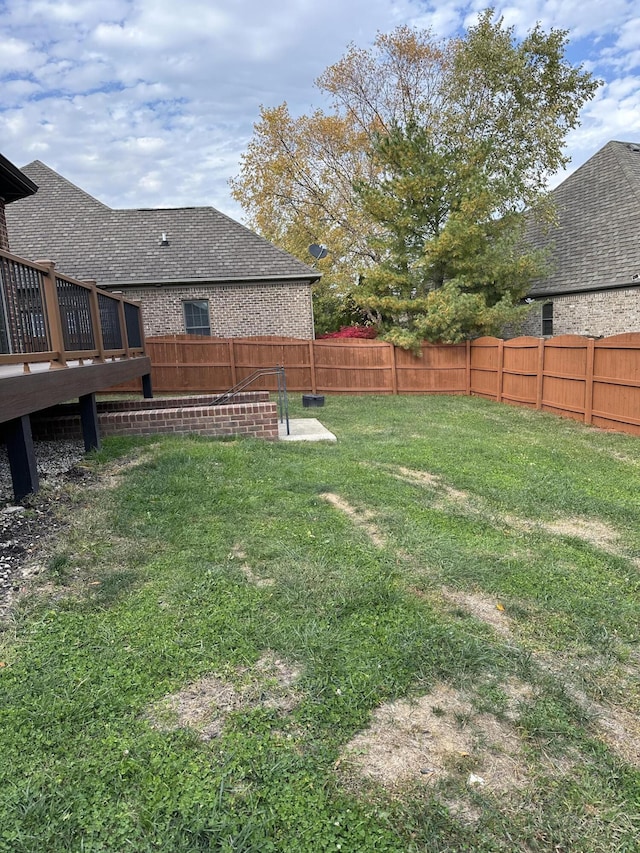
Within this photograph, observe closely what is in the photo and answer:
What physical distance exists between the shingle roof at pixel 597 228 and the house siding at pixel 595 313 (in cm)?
32

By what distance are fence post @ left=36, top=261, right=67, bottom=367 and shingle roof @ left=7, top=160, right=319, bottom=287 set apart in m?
10.6

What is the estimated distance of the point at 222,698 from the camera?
7.68ft

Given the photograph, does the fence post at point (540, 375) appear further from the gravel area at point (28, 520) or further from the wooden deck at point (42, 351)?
the gravel area at point (28, 520)

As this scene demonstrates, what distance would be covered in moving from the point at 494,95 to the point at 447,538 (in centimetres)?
1942

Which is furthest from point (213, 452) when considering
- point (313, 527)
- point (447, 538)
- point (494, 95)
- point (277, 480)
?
point (494, 95)

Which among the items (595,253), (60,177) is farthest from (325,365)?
(60,177)

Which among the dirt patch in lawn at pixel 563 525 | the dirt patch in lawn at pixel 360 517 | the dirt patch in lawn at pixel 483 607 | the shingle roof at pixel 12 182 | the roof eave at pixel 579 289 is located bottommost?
the dirt patch in lawn at pixel 563 525

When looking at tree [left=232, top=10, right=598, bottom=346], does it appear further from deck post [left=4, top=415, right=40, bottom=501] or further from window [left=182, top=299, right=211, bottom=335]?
deck post [left=4, top=415, right=40, bottom=501]

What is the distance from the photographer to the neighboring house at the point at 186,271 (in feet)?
52.2

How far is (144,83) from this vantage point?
12828 millimetres

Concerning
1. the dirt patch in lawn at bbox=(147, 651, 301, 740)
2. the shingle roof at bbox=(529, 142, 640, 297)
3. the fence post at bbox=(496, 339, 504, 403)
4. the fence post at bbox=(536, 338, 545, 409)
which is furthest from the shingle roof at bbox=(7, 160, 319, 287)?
the dirt patch in lawn at bbox=(147, 651, 301, 740)

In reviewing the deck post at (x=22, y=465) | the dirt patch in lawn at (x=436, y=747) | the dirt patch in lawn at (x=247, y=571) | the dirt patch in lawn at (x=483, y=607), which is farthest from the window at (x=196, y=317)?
the dirt patch in lawn at (x=436, y=747)

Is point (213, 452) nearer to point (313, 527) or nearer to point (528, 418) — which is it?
point (313, 527)

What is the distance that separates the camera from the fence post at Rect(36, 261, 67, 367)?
5.45 metres
